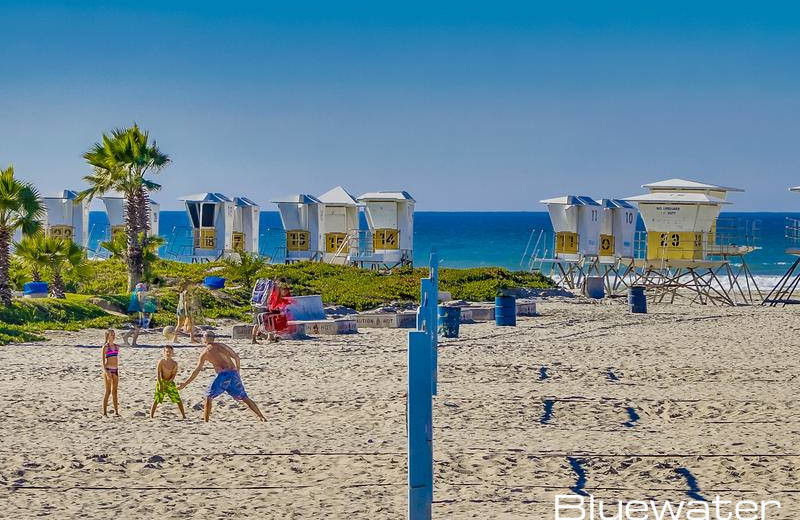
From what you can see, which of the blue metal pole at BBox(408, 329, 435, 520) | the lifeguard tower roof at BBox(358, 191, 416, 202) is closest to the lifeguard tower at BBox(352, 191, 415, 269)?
the lifeguard tower roof at BBox(358, 191, 416, 202)

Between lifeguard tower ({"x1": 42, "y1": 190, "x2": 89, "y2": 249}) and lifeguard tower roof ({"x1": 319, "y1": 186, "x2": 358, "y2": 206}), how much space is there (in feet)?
32.1

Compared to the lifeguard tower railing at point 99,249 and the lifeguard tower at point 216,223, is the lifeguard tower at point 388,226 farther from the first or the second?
the lifeguard tower railing at point 99,249

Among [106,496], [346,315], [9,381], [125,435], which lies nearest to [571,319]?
[346,315]

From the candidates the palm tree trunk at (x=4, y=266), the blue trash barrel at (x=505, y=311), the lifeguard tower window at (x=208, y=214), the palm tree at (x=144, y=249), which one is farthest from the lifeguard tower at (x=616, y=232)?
the palm tree trunk at (x=4, y=266)

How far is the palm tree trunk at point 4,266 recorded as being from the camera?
934 inches

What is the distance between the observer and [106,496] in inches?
389

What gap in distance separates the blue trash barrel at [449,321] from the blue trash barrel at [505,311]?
10.6ft

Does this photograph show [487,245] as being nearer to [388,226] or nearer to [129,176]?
[388,226]

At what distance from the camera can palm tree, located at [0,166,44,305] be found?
2372 cm

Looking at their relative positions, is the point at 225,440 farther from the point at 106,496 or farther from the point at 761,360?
the point at 761,360

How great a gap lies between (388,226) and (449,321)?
2174 cm

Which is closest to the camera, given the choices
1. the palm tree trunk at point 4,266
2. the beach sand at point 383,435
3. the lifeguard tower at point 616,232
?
the beach sand at point 383,435

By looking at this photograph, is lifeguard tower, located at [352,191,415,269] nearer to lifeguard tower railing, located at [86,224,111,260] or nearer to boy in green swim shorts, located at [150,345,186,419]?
lifeguard tower railing, located at [86,224,111,260]

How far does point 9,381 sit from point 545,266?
64.2 metres
